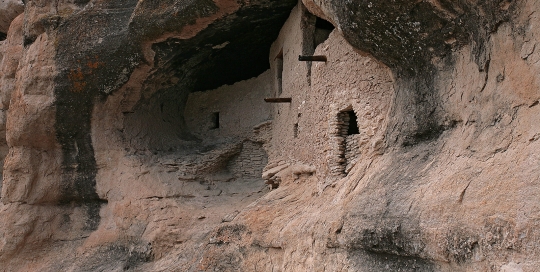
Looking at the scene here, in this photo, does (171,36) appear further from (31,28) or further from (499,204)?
(499,204)

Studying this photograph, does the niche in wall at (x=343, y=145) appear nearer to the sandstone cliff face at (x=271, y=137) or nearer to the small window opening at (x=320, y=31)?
the sandstone cliff face at (x=271, y=137)

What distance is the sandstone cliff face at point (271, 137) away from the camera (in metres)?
A: 3.98

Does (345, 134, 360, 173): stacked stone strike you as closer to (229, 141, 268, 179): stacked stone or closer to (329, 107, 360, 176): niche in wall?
(329, 107, 360, 176): niche in wall

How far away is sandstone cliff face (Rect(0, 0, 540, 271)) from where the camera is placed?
398 centimetres

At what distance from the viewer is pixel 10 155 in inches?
440

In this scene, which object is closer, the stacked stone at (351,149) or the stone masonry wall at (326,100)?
the stone masonry wall at (326,100)

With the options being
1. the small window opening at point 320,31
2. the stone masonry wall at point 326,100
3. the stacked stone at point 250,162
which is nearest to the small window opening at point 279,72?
the stone masonry wall at point 326,100

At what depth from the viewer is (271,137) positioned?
1040 centimetres

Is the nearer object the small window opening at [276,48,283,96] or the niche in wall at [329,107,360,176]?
the niche in wall at [329,107,360,176]

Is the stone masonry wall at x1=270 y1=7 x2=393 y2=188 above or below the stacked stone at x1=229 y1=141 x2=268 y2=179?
→ above

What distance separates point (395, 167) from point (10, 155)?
885 cm

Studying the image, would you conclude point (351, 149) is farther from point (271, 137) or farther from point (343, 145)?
point (271, 137)

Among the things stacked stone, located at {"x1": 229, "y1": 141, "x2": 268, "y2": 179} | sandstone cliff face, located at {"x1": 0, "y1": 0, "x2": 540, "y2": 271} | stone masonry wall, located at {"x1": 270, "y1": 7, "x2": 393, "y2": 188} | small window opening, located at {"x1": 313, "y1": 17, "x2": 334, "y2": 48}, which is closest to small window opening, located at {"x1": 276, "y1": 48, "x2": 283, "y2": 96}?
sandstone cliff face, located at {"x1": 0, "y1": 0, "x2": 540, "y2": 271}

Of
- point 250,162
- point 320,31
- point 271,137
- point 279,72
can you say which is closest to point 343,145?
point 320,31
